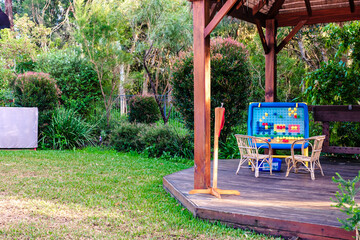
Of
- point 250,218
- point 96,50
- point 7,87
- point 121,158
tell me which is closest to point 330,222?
point 250,218

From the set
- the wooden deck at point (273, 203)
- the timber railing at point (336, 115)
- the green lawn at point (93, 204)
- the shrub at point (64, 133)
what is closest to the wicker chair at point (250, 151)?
the wooden deck at point (273, 203)

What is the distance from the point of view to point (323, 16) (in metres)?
6.91

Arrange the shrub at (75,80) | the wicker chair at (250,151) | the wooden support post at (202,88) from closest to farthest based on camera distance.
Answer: the wooden support post at (202,88), the wicker chair at (250,151), the shrub at (75,80)

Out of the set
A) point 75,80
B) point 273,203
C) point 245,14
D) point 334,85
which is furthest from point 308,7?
point 75,80

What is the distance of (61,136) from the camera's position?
9922mm

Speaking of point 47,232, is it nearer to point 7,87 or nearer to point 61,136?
point 61,136

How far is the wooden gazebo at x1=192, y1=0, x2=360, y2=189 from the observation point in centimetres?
436

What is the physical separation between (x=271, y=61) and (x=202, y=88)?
3529 mm

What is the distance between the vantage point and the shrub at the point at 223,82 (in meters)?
7.77

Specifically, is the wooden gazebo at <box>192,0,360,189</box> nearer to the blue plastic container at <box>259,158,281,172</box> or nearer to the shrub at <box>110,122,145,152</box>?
the blue plastic container at <box>259,158,281,172</box>

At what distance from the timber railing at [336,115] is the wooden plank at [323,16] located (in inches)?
69.7

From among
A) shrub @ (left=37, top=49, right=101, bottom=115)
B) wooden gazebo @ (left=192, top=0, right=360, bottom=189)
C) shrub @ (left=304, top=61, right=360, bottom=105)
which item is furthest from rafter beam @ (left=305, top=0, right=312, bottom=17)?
shrub @ (left=37, top=49, right=101, bottom=115)

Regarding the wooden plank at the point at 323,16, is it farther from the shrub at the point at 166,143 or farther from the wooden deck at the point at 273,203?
the shrub at the point at 166,143

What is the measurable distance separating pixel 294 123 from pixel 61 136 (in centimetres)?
653
